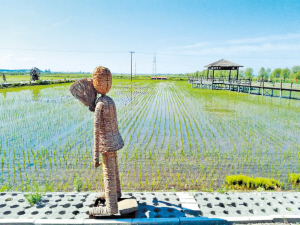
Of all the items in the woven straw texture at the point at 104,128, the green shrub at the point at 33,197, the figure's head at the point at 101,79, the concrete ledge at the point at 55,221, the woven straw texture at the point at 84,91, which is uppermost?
the figure's head at the point at 101,79

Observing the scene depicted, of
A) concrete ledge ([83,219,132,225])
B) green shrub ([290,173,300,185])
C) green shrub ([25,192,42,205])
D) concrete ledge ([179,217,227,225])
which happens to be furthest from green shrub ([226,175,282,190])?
green shrub ([25,192,42,205])

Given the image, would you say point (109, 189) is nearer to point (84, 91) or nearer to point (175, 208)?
point (175, 208)

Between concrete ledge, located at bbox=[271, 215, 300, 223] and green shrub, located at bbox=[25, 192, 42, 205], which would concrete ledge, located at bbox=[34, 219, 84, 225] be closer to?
green shrub, located at bbox=[25, 192, 42, 205]

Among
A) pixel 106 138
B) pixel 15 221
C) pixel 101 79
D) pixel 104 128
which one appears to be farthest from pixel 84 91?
pixel 15 221

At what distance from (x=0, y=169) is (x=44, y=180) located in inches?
56.4

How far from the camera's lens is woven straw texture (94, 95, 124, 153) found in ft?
10.2

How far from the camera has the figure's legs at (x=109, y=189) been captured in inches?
121

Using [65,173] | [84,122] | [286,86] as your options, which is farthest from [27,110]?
[286,86]

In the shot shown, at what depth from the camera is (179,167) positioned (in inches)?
216

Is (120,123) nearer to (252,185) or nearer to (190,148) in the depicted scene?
(190,148)

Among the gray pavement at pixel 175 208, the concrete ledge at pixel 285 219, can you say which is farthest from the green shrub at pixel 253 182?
the concrete ledge at pixel 285 219

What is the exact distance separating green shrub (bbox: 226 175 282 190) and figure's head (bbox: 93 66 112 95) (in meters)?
3.28

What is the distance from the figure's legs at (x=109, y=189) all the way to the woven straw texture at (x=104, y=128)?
0.43 ft

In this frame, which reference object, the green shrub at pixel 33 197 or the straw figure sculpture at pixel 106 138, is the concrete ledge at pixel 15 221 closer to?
the green shrub at pixel 33 197
